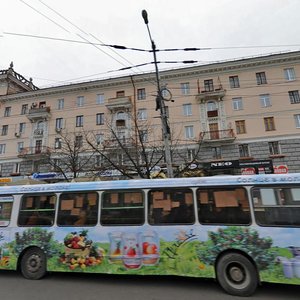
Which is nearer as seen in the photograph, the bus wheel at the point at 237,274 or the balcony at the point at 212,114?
the bus wheel at the point at 237,274

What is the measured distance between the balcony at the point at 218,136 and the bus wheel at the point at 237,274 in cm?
2335

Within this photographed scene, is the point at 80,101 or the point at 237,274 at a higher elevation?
the point at 80,101

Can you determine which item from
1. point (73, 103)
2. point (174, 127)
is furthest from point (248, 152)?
point (73, 103)

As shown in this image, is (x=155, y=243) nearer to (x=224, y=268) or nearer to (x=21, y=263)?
(x=224, y=268)

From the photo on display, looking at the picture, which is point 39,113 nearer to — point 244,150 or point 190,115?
point 190,115

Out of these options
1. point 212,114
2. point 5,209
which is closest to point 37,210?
point 5,209

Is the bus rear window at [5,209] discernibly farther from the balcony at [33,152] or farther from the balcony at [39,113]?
the balcony at [39,113]

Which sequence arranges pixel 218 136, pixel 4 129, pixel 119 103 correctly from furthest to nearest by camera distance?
pixel 4 129 < pixel 119 103 < pixel 218 136

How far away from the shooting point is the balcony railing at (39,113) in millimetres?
34625

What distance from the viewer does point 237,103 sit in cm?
2961

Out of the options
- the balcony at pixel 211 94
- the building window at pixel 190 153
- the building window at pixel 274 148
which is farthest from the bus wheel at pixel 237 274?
the balcony at pixel 211 94

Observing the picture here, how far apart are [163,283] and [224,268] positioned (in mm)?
1545

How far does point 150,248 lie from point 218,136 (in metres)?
24.5

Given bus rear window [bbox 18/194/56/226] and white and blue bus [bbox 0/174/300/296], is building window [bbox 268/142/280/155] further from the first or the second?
bus rear window [bbox 18/194/56/226]
